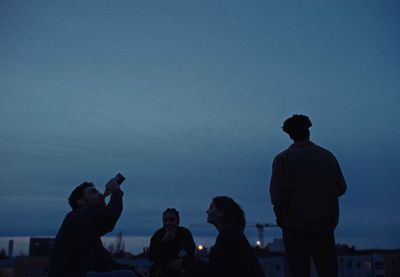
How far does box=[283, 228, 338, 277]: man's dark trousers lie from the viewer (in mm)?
3740

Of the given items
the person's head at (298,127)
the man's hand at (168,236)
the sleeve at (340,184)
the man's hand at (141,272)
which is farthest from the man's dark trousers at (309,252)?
the man's hand at (168,236)

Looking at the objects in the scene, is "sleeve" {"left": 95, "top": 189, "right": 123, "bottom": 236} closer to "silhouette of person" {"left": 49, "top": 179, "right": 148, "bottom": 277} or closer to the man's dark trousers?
"silhouette of person" {"left": 49, "top": 179, "right": 148, "bottom": 277}

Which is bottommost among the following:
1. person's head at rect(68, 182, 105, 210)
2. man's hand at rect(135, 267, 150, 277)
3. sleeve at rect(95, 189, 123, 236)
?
man's hand at rect(135, 267, 150, 277)

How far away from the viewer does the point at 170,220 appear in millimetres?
5395

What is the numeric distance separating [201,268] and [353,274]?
59082 mm

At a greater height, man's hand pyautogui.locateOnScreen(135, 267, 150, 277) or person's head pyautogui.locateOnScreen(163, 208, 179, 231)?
person's head pyautogui.locateOnScreen(163, 208, 179, 231)

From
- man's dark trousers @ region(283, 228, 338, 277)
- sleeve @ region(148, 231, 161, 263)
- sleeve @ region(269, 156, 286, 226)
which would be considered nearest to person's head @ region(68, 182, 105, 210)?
sleeve @ region(148, 231, 161, 263)

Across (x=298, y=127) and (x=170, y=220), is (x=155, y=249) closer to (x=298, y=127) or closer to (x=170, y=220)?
(x=170, y=220)

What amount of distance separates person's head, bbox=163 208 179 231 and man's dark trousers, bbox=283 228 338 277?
6.10 ft

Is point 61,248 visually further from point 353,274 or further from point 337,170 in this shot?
point 353,274

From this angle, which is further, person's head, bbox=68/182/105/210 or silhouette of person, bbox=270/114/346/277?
person's head, bbox=68/182/105/210

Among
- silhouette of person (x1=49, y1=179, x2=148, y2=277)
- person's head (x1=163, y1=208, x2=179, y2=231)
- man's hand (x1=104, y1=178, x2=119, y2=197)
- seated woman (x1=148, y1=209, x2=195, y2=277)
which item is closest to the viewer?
silhouette of person (x1=49, y1=179, x2=148, y2=277)

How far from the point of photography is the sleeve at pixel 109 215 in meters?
3.52

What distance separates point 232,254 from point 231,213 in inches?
20.2
